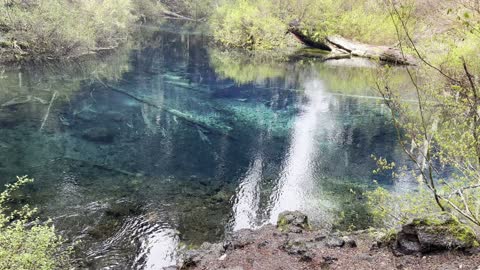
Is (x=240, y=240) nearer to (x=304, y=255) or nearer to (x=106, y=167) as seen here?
(x=304, y=255)

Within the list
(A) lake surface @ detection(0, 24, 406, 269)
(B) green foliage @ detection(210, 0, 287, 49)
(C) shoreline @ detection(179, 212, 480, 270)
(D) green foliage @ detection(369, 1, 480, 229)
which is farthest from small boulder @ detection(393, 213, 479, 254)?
(B) green foliage @ detection(210, 0, 287, 49)

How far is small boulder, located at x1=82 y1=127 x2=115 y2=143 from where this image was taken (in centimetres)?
1753

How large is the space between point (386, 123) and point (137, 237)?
56.6 feet

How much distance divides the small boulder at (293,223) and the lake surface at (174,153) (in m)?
1.09

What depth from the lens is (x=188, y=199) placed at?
12977 mm

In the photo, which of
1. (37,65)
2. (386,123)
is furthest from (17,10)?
(386,123)

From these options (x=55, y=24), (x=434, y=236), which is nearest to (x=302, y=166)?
(x=434, y=236)

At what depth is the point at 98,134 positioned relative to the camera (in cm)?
1816

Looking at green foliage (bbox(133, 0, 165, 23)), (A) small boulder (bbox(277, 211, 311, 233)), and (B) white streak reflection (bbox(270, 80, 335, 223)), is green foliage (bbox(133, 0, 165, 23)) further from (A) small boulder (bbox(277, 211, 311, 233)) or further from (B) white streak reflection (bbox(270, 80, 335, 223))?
(A) small boulder (bbox(277, 211, 311, 233))

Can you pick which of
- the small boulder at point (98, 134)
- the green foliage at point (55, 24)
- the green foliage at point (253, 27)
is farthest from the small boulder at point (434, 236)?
the green foliage at point (253, 27)

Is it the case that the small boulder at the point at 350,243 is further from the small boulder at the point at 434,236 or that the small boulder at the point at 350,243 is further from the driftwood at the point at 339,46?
the driftwood at the point at 339,46

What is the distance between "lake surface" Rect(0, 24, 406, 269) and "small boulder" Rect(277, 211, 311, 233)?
1087 mm

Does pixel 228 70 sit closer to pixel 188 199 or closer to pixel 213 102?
pixel 213 102

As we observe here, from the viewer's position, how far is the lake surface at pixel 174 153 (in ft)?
37.3
